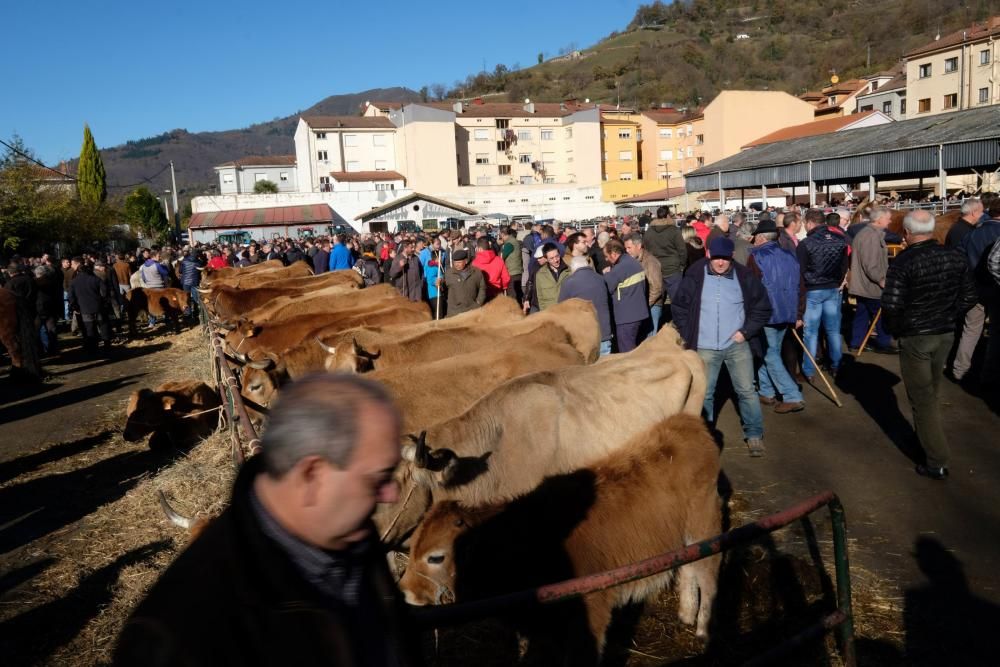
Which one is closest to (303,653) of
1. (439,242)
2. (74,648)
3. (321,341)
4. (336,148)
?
(74,648)

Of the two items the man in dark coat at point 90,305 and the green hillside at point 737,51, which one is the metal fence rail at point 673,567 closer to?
the man in dark coat at point 90,305

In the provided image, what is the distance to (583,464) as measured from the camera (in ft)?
17.8

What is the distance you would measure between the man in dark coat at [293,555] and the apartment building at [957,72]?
63151 millimetres

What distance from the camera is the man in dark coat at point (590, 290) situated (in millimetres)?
9094

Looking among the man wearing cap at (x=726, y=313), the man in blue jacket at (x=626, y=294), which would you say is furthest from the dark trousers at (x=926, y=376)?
the man in blue jacket at (x=626, y=294)

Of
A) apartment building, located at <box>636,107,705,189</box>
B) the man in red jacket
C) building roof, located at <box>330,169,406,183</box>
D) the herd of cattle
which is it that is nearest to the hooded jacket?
the man in red jacket

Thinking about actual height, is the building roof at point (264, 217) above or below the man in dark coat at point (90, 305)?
above

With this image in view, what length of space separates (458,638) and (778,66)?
463 ft

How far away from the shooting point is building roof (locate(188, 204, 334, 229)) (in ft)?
203

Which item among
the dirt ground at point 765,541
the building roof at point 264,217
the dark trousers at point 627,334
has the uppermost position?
the building roof at point 264,217

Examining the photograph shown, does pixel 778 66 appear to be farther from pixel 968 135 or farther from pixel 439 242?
pixel 439 242

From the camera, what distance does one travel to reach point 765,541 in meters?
5.56

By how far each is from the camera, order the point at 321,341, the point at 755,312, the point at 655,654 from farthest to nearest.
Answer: the point at 321,341 < the point at 755,312 < the point at 655,654

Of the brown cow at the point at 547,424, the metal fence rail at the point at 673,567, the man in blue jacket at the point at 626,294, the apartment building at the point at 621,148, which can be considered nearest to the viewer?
the metal fence rail at the point at 673,567
